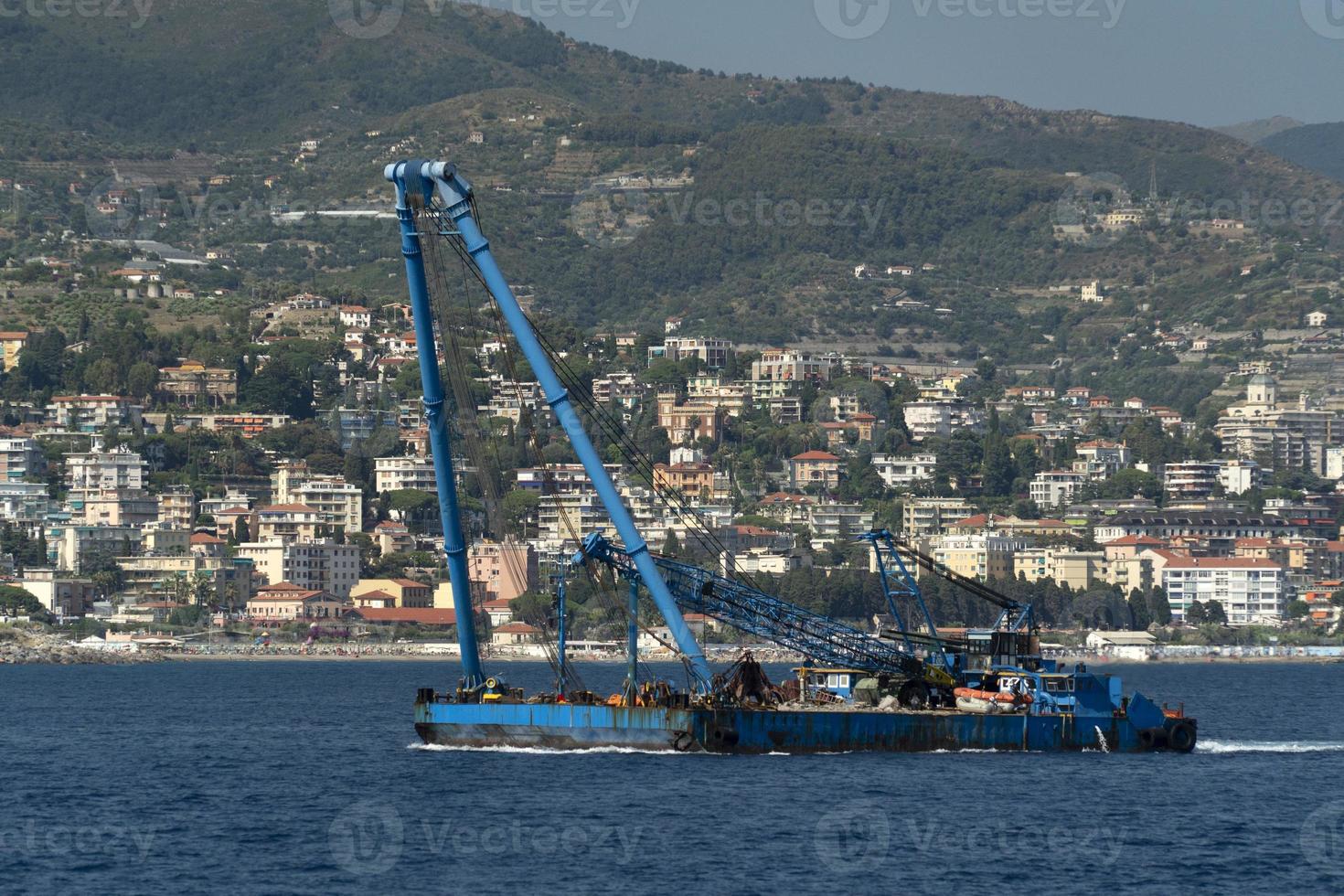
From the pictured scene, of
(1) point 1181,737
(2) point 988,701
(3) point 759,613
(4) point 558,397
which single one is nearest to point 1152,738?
(1) point 1181,737

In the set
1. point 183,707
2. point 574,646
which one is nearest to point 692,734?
point 183,707

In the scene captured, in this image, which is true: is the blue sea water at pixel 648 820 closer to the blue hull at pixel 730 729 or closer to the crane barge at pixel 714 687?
the blue hull at pixel 730 729

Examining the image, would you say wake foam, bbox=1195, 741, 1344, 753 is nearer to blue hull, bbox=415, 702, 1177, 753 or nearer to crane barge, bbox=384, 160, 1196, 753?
crane barge, bbox=384, 160, 1196, 753

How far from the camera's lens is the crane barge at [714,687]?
77250mm

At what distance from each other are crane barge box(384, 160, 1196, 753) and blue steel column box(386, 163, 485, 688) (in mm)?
60

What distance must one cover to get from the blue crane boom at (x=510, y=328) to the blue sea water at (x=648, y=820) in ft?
14.7

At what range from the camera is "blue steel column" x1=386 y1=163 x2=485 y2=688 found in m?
77.2

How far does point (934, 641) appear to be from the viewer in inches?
3295

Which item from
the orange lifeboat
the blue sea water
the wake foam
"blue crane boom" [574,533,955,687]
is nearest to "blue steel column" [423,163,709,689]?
"blue crane boom" [574,533,955,687]

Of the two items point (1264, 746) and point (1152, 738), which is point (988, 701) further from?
point (1264, 746)

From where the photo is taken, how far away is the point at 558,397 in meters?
78.2

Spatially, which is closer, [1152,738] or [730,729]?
[730,729]

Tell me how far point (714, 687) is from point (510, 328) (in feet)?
39.5

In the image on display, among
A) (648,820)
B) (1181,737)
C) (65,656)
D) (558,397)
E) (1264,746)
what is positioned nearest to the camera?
(648,820)
